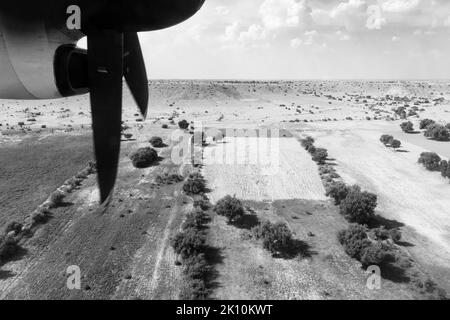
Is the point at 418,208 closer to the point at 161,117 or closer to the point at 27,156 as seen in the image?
the point at 27,156

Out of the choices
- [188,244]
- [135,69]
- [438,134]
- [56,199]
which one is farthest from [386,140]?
[135,69]

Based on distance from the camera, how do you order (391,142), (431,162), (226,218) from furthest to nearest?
1. (391,142)
2. (431,162)
3. (226,218)

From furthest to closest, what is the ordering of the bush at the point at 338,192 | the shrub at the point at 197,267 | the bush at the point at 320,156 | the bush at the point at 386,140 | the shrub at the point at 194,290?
the bush at the point at 386,140
the bush at the point at 320,156
the bush at the point at 338,192
the shrub at the point at 197,267
the shrub at the point at 194,290

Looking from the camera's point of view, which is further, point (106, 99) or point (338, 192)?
point (338, 192)

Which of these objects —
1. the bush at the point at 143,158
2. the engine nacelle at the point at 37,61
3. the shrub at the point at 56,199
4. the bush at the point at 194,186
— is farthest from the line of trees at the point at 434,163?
the engine nacelle at the point at 37,61

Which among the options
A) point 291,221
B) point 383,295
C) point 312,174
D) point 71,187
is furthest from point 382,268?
point 71,187

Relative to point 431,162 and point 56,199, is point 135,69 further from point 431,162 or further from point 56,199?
point 431,162

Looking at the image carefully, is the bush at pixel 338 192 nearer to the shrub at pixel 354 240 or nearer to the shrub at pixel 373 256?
the shrub at pixel 354 240
